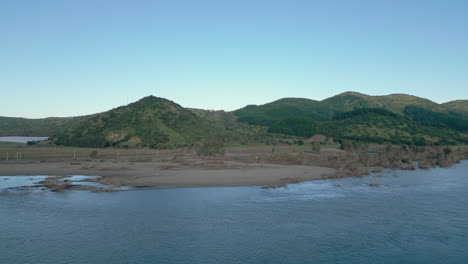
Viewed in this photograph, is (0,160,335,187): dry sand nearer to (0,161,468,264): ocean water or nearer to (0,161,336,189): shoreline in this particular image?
(0,161,336,189): shoreline

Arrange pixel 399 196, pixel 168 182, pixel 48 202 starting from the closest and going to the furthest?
pixel 48 202
pixel 399 196
pixel 168 182

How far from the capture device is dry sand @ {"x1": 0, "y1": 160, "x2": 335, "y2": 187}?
4634 cm

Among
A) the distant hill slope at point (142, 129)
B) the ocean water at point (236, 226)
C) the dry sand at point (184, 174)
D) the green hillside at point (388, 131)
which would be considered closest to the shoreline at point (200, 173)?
the dry sand at point (184, 174)

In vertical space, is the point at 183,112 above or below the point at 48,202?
above

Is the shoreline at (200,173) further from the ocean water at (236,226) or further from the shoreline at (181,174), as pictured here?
the ocean water at (236,226)

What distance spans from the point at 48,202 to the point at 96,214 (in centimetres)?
739

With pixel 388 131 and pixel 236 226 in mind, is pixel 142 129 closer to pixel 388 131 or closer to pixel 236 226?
pixel 388 131

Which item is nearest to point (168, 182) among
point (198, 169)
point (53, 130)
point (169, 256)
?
point (198, 169)

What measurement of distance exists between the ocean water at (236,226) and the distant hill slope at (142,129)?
7813 centimetres

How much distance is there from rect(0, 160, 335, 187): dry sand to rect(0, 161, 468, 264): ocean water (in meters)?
5.77

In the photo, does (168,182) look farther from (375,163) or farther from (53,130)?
(53,130)

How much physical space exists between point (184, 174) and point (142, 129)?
77.4 m

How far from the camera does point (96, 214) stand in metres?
30.2

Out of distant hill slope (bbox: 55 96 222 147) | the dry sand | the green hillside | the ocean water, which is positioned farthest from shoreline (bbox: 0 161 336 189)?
the green hillside
